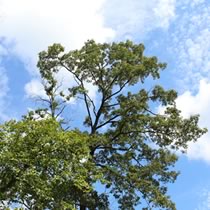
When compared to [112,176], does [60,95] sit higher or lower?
higher

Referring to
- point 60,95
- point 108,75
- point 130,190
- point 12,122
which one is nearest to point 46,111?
point 60,95

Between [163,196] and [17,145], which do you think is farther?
[163,196]

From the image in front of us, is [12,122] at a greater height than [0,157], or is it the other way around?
[12,122]

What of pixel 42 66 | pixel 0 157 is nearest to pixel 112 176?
pixel 42 66

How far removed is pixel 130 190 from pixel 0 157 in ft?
38.0

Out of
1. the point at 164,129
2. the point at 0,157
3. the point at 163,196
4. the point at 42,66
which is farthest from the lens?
the point at 42,66

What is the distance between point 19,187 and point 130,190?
34.6 ft

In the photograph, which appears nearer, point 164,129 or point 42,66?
point 164,129

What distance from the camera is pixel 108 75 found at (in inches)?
1346

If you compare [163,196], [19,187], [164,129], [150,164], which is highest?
[164,129]

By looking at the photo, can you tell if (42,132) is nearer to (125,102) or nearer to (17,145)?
(17,145)

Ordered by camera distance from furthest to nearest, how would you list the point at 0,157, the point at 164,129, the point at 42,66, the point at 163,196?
the point at 42,66
the point at 164,129
the point at 163,196
the point at 0,157

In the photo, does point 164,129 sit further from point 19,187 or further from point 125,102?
point 19,187

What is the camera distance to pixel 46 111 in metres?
33.4
